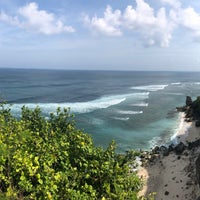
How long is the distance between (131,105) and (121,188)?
6763cm

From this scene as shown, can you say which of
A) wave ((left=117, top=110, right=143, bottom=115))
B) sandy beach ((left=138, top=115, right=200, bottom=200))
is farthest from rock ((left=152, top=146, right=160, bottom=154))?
wave ((left=117, top=110, right=143, bottom=115))

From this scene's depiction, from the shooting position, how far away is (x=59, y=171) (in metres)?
9.48

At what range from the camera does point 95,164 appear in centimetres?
953

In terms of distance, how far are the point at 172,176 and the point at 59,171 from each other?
23.4 meters

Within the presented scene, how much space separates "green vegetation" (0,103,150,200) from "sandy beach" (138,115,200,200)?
45.7 feet

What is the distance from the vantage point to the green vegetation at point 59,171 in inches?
314

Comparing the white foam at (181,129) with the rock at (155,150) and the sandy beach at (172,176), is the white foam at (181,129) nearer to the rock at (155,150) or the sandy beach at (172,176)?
the rock at (155,150)

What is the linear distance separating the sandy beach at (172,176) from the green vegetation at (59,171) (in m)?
13.9

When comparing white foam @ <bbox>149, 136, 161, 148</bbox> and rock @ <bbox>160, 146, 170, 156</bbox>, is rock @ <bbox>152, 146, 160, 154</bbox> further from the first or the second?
white foam @ <bbox>149, 136, 161, 148</bbox>

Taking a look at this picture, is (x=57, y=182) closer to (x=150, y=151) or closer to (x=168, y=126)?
(x=150, y=151)

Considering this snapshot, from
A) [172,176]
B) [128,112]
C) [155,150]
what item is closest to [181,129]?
[155,150]

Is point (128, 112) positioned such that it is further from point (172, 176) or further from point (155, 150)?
point (172, 176)

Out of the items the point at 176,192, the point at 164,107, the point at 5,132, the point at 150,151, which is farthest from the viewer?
the point at 164,107

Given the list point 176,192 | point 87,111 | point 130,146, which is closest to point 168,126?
point 130,146
